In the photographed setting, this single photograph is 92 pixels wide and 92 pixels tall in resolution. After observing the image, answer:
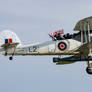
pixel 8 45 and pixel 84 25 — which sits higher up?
pixel 84 25

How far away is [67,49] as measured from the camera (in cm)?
1495

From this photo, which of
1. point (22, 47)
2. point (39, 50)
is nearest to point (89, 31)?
point (39, 50)

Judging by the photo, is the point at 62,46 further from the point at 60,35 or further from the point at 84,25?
the point at 84,25

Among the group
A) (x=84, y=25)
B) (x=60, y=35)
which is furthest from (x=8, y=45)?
(x=84, y=25)

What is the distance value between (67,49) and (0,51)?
4.18 meters

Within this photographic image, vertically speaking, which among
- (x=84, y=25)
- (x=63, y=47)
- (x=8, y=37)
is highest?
(x=84, y=25)

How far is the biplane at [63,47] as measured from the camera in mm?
14766

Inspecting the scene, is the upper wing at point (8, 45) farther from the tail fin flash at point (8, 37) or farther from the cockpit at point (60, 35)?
the cockpit at point (60, 35)

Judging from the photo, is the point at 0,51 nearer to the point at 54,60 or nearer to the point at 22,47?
the point at 22,47

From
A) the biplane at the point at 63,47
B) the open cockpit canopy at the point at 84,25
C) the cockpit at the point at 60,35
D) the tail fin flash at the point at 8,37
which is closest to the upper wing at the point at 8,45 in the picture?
the biplane at the point at 63,47

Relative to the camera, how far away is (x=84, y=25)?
14375 mm

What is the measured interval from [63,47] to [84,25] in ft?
6.11

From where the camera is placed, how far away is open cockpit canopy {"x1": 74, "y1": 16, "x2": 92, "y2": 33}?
1370 centimetres

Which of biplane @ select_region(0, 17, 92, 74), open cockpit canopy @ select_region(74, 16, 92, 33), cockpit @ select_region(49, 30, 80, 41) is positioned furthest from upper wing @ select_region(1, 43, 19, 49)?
open cockpit canopy @ select_region(74, 16, 92, 33)
